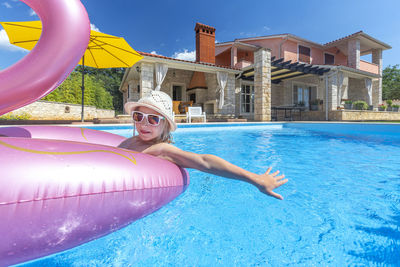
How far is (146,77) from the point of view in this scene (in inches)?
378

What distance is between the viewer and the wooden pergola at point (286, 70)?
11445 mm

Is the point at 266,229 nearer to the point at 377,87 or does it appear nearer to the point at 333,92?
the point at 333,92

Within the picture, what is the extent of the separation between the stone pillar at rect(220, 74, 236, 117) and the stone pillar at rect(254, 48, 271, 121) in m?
1.53

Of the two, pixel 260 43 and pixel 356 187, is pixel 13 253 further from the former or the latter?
pixel 260 43

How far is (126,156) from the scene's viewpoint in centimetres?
127

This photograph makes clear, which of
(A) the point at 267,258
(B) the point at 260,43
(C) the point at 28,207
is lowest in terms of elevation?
(A) the point at 267,258

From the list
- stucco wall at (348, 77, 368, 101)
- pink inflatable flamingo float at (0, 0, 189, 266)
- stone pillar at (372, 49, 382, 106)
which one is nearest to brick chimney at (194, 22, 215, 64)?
pink inflatable flamingo float at (0, 0, 189, 266)

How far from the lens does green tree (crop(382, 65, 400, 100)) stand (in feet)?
80.4

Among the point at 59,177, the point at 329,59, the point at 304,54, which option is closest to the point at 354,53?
the point at 329,59

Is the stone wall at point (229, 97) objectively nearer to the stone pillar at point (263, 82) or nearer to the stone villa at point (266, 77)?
the stone villa at point (266, 77)

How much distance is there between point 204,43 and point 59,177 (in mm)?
12837

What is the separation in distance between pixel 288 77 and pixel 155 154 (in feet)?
49.8

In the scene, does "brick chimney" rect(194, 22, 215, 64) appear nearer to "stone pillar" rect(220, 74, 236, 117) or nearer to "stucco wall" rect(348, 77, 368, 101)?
"stone pillar" rect(220, 74, 236, 117)

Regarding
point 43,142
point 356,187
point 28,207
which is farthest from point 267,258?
point 356,187
